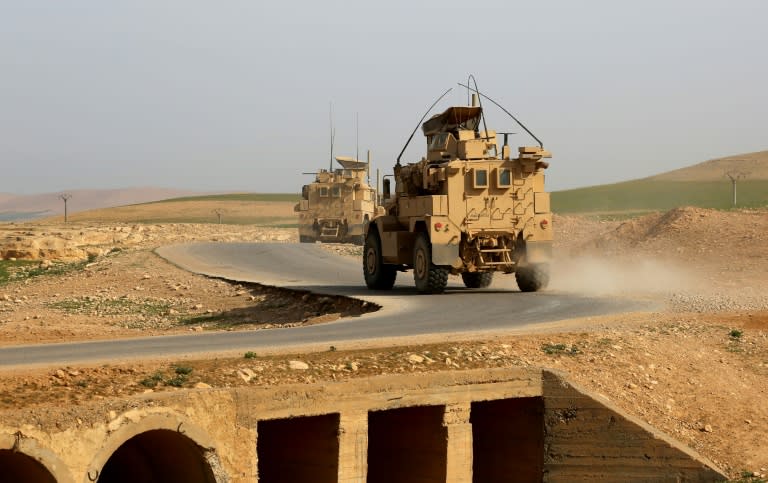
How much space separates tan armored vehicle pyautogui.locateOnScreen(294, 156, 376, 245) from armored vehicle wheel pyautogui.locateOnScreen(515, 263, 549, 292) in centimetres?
2812

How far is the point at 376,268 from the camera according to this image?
2941 centimetres

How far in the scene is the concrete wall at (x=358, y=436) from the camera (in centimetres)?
1205

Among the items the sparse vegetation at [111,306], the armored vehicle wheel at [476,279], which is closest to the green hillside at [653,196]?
the armored vehicle wheel at [476,279]

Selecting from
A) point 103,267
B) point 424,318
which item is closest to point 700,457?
point 424,318

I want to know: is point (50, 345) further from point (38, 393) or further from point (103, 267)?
point (103, 267)

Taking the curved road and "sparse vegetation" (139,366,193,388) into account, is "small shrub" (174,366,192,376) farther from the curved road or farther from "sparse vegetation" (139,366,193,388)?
the curved road

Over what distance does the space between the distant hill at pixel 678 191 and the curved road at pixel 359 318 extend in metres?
65.7

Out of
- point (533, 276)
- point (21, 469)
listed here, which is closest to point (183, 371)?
point (21, 469)

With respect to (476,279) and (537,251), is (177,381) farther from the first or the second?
(476,279)

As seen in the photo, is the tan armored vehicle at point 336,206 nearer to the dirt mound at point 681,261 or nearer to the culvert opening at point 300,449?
the dirt mound at point 681,261

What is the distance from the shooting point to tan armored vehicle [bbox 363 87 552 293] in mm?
26516

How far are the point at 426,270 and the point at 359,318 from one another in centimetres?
507

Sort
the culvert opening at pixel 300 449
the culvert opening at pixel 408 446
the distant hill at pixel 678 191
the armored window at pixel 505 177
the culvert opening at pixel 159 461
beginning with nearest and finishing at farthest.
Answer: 1. the culvert opening at pixel 159 461
2. the culvert opening at pixel 300 449
3. the culvert opening at pixel 408 446
4. the armored window at pixel 505 177
5. the distant hill at pixel 678 191

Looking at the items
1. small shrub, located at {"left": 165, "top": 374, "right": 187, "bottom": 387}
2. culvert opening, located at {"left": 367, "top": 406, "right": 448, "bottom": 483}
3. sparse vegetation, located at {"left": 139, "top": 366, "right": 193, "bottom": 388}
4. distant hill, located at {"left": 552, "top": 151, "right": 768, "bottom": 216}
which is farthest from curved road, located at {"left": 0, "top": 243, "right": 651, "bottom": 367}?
distant hill, located at {"left": 552, "top": 151, "right": 768, "bottom": 216}
